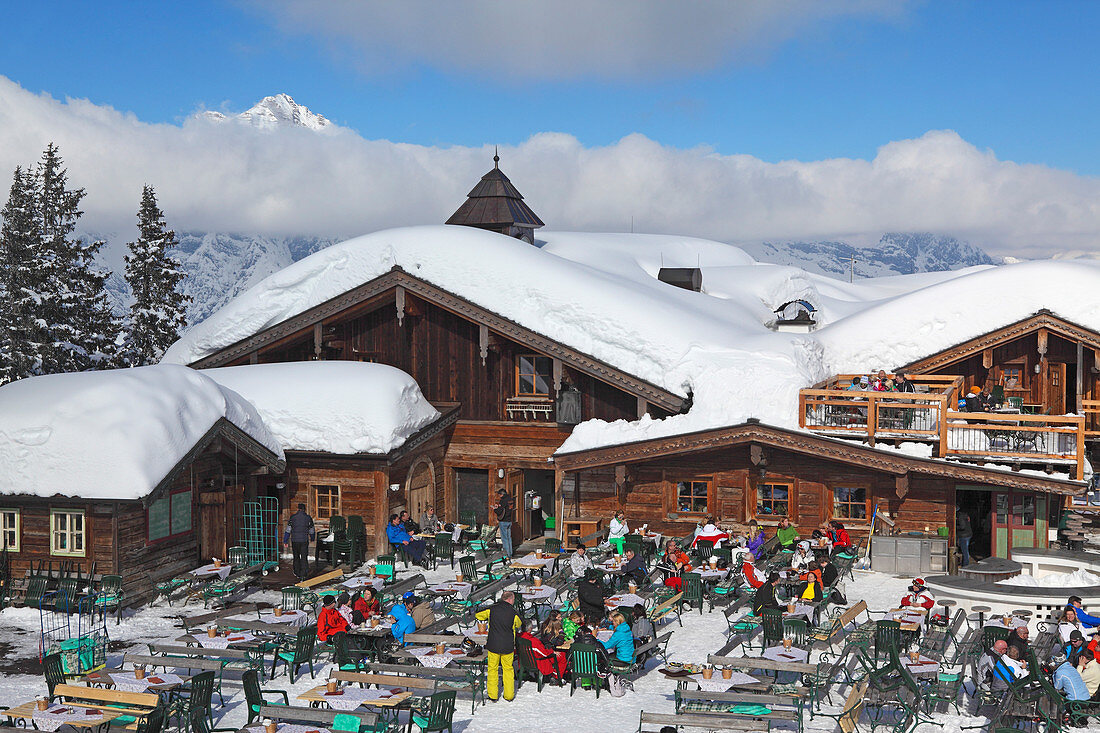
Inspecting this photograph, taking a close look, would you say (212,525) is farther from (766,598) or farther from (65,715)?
(766,598)

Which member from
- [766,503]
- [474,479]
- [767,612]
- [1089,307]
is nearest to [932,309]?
[1089,307]

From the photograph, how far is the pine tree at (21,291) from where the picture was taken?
40.9 metres

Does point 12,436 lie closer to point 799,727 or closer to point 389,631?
point 389,631

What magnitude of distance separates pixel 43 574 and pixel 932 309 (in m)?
24.6

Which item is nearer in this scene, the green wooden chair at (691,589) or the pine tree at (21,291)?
the green wooden chair at (691,589)

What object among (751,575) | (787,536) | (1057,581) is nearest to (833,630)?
(751,575)

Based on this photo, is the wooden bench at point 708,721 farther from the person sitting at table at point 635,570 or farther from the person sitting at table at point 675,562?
the person sitting at table at point 635,570

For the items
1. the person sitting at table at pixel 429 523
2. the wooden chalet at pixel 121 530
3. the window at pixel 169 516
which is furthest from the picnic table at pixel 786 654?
the window at pixel 169 516

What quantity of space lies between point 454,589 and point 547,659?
460 cm

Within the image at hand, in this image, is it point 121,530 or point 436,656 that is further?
point 121,530

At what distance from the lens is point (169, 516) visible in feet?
76.9

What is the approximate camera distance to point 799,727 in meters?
14.2

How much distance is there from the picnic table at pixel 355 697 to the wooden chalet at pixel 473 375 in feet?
46.5

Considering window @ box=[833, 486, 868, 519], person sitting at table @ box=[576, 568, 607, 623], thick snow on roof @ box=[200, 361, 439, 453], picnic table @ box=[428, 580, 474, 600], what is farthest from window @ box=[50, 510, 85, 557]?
window @ box=[833, 486, 868, 519]
